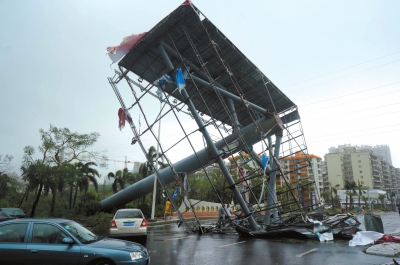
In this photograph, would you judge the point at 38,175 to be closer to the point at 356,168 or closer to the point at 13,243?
the point at 13,243

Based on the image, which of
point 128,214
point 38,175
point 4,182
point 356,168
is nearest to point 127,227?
point 128,214

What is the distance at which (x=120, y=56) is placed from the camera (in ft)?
46.1

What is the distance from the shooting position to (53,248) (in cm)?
536

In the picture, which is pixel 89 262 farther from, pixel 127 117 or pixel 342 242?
pixel 127 117

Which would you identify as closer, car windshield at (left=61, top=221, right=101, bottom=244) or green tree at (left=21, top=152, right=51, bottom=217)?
car windshield at (left=61, top=221, right=101, bottom=244)

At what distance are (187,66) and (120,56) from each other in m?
3.45

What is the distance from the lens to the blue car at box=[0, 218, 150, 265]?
5.25 metres

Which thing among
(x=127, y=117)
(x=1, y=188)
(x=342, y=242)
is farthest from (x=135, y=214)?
(x=1, y=188)

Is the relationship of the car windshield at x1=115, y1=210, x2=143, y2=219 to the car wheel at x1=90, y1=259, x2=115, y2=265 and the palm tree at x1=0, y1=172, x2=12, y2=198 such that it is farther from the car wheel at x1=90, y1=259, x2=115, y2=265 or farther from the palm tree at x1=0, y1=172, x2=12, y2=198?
the palm tree at x1=0, y1=172, x2=12, y2=198

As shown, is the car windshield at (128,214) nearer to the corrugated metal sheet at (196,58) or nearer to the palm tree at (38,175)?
the corrugated metal sheet at (196,58)

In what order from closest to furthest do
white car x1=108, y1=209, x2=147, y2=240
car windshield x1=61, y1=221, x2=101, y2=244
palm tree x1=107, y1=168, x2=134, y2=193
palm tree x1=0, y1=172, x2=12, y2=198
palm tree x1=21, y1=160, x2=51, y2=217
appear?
1. car windshield x1=61, y1=221, x2=101, y2=244
2. white car x1=108, y1=209, x2=147, y2=240
3. palm tree x1=21, y1=160, x2=51, y2=217
4. palm tree x1=0, y1=172, x2=12, y2=198
5. palm tree x1=107, y1=168, x2=134, y2=193

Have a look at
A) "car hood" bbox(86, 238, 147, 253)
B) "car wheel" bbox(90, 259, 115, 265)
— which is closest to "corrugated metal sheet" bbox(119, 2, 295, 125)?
"car hood" bbox(86, 238, 147, 253)

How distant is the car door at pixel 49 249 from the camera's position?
5.25 metres

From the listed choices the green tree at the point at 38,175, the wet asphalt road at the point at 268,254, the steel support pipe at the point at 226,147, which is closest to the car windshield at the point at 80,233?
the wet asphalt road at the point at 268,254
